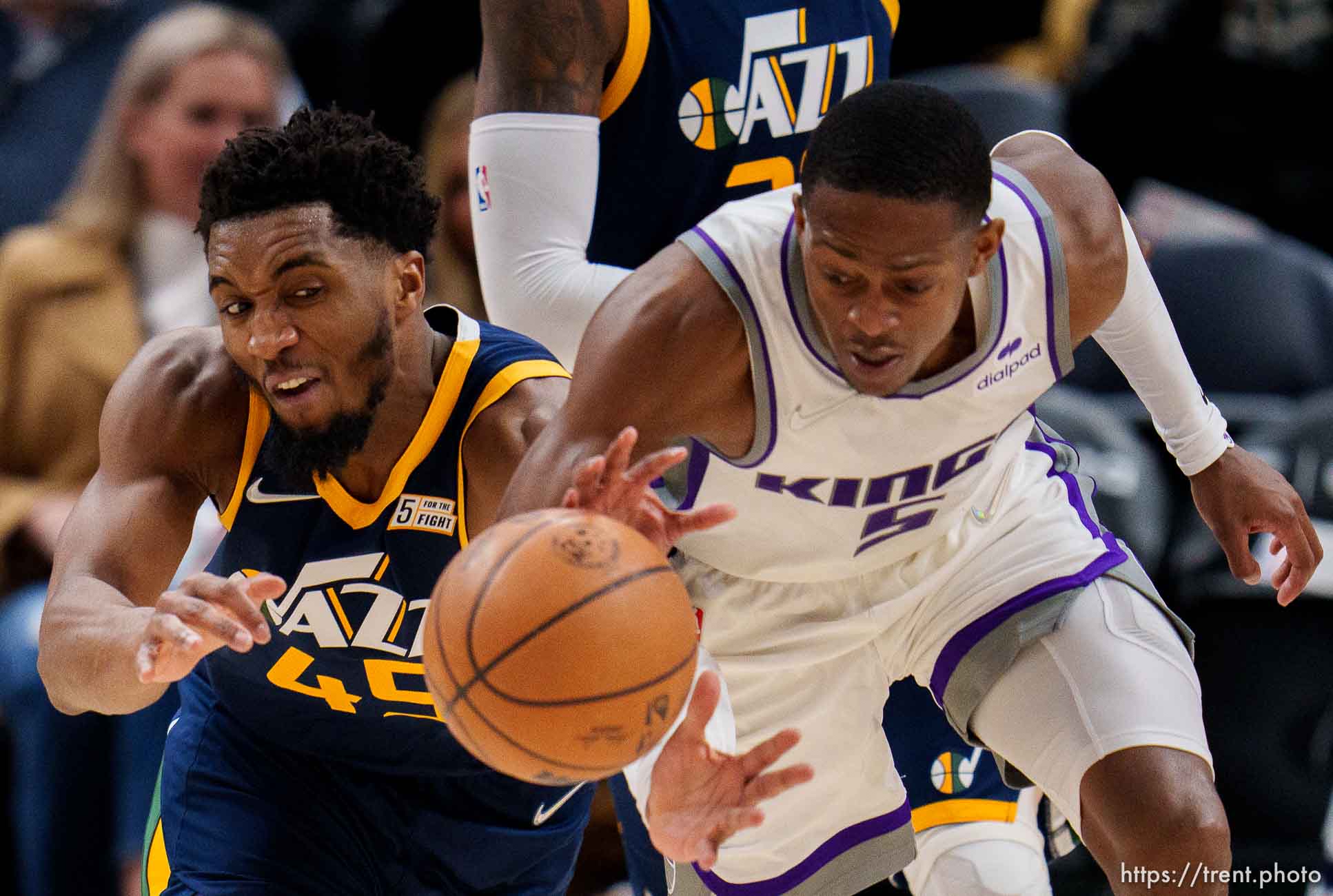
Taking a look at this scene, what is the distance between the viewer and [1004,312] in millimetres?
3246

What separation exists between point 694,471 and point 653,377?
19.1 inches

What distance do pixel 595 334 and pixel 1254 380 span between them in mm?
3603

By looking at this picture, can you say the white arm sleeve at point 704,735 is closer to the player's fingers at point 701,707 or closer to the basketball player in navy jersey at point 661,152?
the player's fingers at point 701,707

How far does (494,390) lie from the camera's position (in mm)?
3434

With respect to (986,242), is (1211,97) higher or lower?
lower

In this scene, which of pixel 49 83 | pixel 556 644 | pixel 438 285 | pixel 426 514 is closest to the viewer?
pixel 556 644

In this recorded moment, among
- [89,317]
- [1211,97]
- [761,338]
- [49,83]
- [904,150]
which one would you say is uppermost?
[904,150]

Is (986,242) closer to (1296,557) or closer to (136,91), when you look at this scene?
(1296,557)

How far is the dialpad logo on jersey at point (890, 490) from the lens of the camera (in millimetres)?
3287

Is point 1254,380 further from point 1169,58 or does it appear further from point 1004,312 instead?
point 1004,312

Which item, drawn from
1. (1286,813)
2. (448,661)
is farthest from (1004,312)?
(1286,813)

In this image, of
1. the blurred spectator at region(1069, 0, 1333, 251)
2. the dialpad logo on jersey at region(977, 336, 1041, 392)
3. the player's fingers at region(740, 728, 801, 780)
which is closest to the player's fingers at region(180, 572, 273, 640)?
the player's fingers at region(740, 728, 801, 780)

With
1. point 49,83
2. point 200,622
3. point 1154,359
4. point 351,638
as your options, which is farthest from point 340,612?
point 49,83

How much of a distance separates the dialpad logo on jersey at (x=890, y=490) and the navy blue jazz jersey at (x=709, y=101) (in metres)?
0.75
